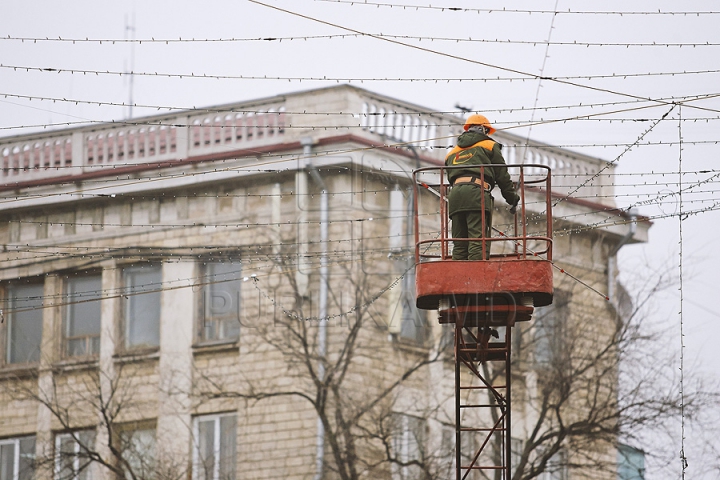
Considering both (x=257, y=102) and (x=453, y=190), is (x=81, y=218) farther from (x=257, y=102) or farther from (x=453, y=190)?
(x=453, y=190)

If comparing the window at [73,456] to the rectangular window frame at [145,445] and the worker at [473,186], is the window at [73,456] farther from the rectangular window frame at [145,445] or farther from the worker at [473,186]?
the worker at [473,186]

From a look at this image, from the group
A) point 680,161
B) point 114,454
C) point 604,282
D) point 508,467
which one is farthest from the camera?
point 604,282

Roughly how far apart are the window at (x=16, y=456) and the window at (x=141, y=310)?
2.83 meters

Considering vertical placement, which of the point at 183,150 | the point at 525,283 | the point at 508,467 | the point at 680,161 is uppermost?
the point at 183,150

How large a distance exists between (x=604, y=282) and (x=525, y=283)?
19319mm

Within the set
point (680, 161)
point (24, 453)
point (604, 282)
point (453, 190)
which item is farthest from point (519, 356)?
point (453, 190)

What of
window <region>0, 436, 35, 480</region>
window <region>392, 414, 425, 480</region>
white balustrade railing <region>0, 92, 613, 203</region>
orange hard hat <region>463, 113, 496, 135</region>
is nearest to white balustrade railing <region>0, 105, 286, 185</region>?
white balustrade railing <region>0, 92, 613, 203</region>

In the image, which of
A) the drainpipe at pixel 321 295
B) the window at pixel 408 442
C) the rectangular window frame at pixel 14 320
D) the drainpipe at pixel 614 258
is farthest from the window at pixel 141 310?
the drainpipe at pixel 614 258

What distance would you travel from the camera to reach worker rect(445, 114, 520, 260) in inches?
750

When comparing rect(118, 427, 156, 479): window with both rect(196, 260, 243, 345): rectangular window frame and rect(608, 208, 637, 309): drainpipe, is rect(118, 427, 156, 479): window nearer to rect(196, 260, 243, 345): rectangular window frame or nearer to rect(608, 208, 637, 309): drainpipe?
rect(196, 260, 243, 345): rectangular window frame

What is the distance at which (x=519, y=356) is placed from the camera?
112 ft

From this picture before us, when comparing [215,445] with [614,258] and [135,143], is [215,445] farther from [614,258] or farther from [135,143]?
[614,258]

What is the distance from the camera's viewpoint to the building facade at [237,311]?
31.7 metres

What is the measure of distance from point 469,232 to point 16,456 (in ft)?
60.2
